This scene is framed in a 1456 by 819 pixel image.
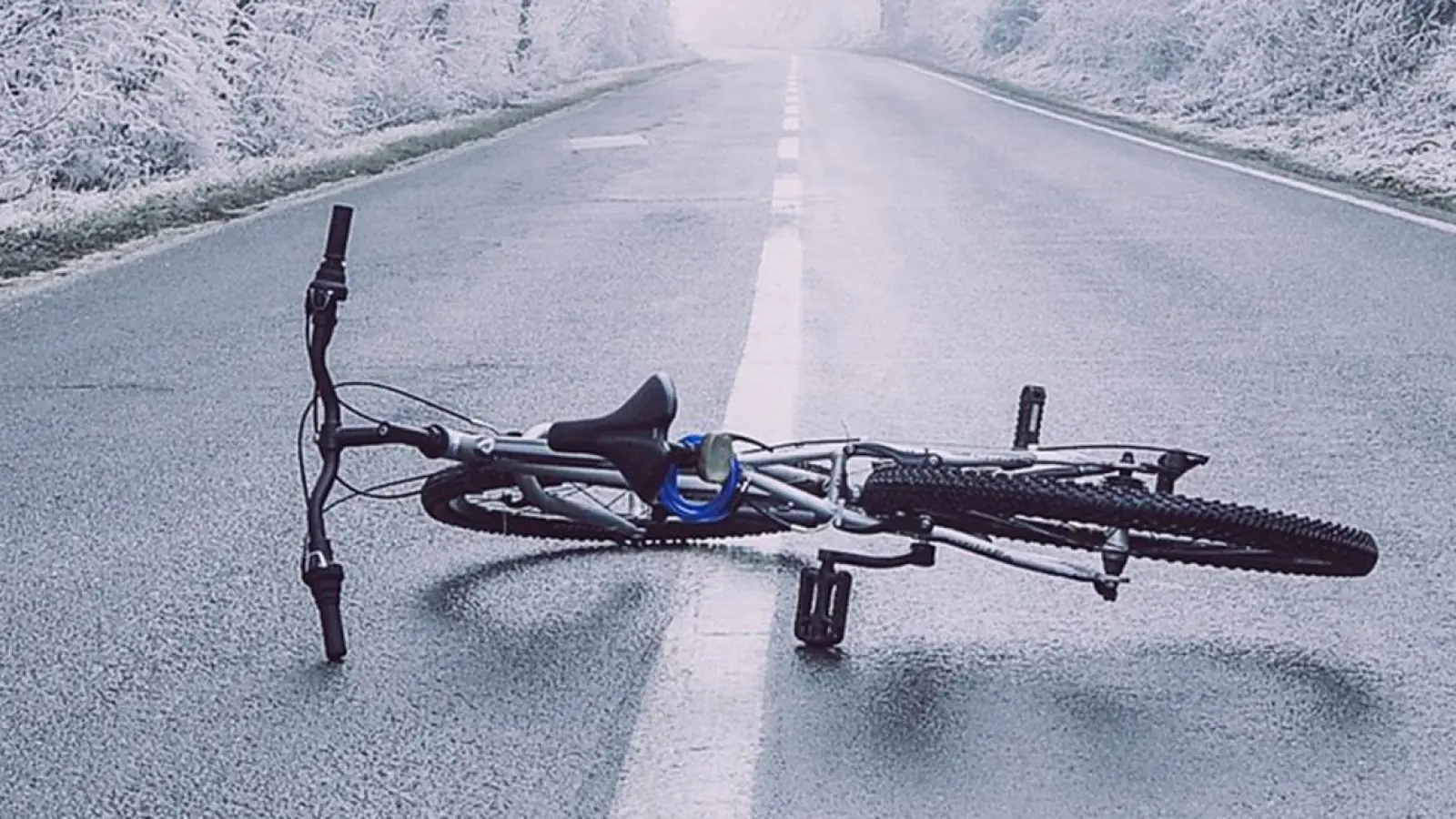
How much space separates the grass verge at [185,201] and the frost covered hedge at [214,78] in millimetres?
541

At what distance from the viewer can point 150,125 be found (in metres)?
14.3

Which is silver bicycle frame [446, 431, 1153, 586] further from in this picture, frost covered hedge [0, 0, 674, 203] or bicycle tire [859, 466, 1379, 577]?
frost covered hedge [0, 0, 674, 203]

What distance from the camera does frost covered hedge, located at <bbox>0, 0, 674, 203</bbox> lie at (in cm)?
1276

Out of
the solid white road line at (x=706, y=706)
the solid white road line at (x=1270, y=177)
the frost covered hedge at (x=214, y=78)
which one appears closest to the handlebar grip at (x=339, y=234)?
the solid white road line at (x=706, y=706)

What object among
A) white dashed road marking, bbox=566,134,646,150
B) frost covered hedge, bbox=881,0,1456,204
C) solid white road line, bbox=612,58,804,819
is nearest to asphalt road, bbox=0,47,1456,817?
solid white road line, bbox=612,58,804,819

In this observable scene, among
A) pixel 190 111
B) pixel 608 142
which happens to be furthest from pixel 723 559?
pixel 608 142

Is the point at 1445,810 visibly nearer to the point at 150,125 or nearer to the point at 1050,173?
the point at 1050,173

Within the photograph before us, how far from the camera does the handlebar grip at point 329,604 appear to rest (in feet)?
10.2

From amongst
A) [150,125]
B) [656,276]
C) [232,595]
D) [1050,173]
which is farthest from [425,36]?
[232,595]

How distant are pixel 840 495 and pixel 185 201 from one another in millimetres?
9954

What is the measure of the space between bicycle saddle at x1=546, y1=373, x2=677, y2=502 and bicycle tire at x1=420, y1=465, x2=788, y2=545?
488 mm

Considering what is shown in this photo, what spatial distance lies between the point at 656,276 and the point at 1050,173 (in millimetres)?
6094

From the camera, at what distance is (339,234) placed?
3359 mm

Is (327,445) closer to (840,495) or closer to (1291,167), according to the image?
(840,495)
